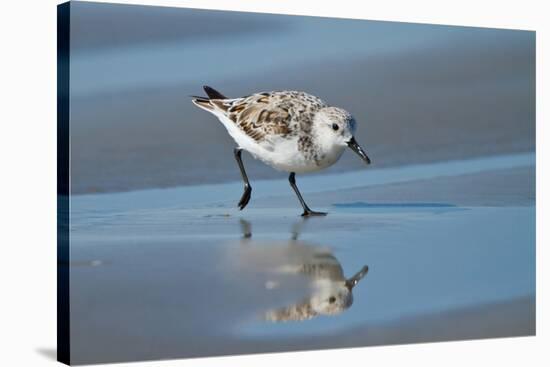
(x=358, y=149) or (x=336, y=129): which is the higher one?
(x=336, y=129)

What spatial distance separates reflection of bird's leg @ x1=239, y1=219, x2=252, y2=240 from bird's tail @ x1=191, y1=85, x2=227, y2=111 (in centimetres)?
91

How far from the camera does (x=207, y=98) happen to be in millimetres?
8664

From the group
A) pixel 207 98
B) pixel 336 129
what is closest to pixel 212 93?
pixel 207 98

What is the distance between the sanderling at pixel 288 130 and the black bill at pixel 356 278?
63 cm

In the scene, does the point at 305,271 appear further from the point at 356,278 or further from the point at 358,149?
the point at 358,149

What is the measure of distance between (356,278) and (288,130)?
127 centimetres

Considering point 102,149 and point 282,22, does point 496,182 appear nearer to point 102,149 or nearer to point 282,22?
point 282,22

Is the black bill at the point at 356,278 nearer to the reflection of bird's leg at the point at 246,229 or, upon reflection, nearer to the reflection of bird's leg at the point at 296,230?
the reflection of bird's leg at the point at 296,230

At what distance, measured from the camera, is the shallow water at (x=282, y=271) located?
7848 mm

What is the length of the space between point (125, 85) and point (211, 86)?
73 centimetres

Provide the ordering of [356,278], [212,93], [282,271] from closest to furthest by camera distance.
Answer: [282,271], [356,278], [212,93]

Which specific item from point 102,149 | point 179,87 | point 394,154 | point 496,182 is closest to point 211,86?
point 179,87

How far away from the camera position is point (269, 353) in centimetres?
820

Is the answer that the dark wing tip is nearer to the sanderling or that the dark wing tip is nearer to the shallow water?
the sanderling
